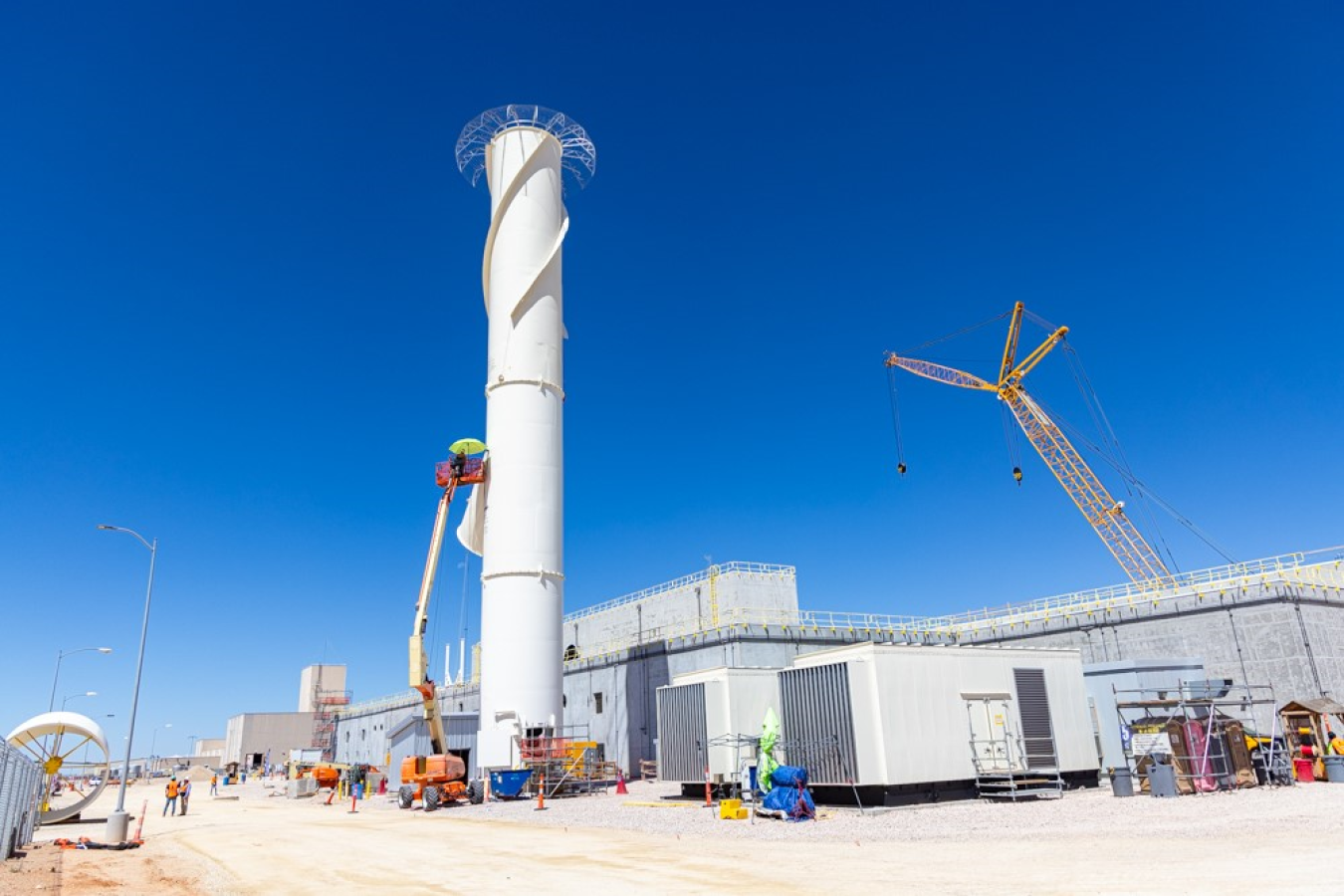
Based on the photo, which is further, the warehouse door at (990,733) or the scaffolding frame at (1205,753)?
the warehouse door at (990,733)

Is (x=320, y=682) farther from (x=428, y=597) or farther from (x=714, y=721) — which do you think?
(x=714, y=721)

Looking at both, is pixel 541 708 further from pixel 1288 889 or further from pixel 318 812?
pixel 1288 889

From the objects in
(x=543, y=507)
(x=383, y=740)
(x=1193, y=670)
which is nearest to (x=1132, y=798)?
(x=1193, y=670)

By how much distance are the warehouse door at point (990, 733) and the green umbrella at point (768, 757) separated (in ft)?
A: 20.0

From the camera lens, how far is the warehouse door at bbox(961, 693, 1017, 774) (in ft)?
91.2

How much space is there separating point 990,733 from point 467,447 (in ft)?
95.8

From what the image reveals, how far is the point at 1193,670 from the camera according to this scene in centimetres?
3434

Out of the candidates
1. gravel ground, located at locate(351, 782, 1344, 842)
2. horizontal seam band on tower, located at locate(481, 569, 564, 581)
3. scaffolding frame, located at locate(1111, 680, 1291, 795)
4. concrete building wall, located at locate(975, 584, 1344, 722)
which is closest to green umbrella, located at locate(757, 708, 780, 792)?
gravel ground, located at locate(351, 782, 1344, 842)

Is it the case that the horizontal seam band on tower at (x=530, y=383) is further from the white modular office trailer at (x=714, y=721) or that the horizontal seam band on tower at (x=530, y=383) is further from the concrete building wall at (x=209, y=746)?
the concrete building wall at (x=209, y=746)

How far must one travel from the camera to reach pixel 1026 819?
72.8 feet

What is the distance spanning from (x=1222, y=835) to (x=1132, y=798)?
28.1 feet

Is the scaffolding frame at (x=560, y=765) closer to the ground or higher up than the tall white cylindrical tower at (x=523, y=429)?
closer to the ground

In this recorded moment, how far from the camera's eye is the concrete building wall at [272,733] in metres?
136

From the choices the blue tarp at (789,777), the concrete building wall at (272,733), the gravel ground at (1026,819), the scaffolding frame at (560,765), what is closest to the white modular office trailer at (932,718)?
the gravel ground at (1026,819)
